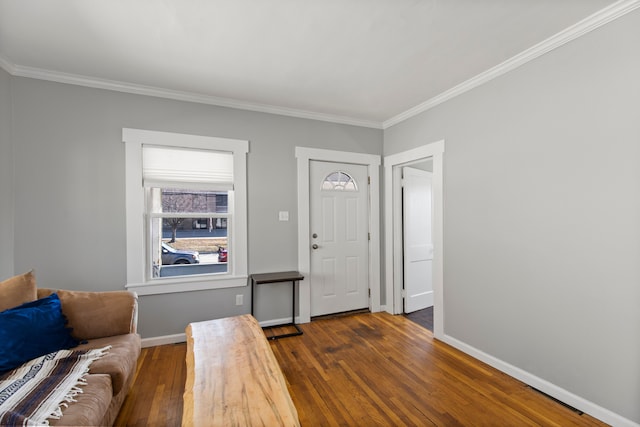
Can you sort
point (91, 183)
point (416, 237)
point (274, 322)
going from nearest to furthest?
1. point (91, 183)
2. point (274, 322)
3. point (416, 237)

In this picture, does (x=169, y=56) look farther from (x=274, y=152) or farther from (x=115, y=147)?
(x=274, y=152)

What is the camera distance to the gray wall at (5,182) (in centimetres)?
233

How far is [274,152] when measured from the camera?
134 inches

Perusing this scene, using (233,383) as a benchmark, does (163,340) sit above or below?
below

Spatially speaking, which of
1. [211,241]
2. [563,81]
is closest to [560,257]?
[563,81]

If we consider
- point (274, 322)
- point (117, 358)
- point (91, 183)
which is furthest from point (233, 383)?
point (91, 183)

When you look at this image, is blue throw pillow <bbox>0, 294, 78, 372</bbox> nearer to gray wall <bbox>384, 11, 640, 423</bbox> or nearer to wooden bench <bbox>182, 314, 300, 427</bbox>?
wooden bench <bbox>182, 314, 300, 427</bbox>

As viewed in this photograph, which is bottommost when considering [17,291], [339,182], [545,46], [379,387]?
[379,387]

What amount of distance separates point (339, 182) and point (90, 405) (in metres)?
3.07

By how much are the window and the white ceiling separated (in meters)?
0.60

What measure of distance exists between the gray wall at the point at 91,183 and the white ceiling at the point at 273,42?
20 centimetres

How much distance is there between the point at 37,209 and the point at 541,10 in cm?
412

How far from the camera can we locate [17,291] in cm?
183

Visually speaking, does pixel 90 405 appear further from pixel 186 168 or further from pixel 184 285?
pixel 186 168
